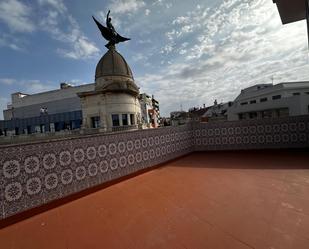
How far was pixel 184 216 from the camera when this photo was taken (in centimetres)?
244

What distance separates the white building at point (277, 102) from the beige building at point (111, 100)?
13008 millimetres

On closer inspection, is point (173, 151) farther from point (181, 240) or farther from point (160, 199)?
point (181, 240)

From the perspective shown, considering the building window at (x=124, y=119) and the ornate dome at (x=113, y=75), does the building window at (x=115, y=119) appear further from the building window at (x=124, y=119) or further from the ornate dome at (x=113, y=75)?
the ornate dome at (x=113, y=75)

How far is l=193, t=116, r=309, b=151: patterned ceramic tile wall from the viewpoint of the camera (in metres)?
6.09

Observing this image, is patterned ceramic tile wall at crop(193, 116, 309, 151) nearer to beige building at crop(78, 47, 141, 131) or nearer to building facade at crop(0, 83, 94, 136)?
beige building at crop(78, 47, 141, 131)

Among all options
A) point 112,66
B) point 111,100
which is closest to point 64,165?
point 111,100

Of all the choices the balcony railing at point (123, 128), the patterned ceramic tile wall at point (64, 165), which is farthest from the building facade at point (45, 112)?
the patterned ceramic tile wall at point (64, 165)

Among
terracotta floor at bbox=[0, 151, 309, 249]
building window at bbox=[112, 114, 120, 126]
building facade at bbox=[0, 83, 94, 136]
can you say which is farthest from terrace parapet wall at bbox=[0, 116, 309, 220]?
building facade at bbox=[0, 83, 94, 136]

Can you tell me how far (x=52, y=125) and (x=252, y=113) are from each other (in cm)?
3148

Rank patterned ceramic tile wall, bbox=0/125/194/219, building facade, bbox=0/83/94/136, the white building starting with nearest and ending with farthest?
patterned ceramic tile wall, bbox=0/125/194/219
the white building
building facade, bbox=0/83/94/136

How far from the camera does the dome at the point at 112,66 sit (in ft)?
69.2

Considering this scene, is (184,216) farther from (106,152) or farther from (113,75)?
(113,75)

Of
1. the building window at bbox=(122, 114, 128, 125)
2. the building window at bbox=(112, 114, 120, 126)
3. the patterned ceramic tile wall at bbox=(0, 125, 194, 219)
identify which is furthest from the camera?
the building window at bbox=(122, 114, 128, 125)

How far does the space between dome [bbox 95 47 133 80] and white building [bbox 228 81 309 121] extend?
14.8m
